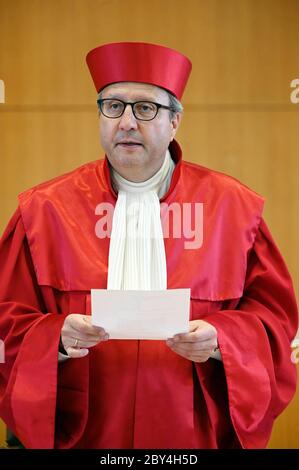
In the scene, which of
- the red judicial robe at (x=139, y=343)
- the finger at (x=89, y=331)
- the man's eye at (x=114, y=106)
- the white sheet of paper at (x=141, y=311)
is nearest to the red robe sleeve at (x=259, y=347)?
the red judicial robe at (x=139, y=343)

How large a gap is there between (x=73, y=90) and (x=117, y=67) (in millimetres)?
686

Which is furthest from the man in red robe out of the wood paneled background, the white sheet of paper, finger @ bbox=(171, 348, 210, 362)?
the wood paneled background

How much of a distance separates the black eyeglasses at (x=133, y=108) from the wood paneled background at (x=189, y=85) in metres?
0.69

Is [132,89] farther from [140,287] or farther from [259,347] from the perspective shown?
[259,347]

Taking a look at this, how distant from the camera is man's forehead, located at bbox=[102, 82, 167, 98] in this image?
2049 mm

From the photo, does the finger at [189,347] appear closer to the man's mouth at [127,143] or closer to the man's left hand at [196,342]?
the man's left hand at [196,342]

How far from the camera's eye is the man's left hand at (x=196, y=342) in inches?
71.9

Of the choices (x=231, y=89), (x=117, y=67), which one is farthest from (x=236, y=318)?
(x=231, y=89)

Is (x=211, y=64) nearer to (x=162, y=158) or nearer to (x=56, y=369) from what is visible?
(x=162, y=158)

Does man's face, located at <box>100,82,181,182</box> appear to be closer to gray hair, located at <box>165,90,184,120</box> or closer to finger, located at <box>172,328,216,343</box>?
gray hair, located at <box>165,90,184,120</box>

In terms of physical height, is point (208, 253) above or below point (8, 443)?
above

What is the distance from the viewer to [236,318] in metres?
2.01

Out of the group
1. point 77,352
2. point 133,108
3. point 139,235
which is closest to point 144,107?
point 133,108

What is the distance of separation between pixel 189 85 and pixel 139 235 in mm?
843
